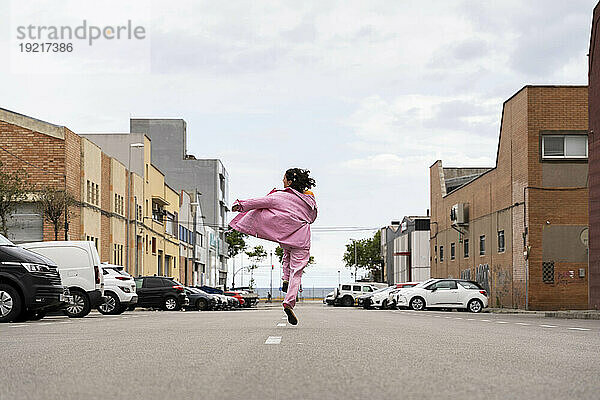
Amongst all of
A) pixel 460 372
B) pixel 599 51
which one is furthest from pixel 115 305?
pixel 460 372

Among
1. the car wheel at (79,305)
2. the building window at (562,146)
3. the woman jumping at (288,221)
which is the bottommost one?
the car wheel at (79,305)

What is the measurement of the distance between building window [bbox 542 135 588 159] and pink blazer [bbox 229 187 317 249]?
97.5ft

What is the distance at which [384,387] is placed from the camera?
18.5 feet

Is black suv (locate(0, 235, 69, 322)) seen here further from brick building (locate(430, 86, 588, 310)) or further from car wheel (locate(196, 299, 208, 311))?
brick building (locate(430, 86, 588, 310))

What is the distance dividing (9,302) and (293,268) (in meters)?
7.27

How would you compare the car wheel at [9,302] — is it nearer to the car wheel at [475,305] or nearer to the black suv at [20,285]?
the black suv at [20,285]

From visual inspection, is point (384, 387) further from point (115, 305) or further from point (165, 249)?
point (165, 249)

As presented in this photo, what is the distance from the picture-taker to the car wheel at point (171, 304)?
122 ft

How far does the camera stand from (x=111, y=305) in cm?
2706

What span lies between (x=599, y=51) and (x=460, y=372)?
80.1 ft

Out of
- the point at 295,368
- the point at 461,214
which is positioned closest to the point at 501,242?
the point at 461,214

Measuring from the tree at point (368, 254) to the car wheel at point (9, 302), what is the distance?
10311 cm

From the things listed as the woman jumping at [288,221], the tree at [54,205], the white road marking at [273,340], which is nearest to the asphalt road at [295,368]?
the white road marking at [273,340]

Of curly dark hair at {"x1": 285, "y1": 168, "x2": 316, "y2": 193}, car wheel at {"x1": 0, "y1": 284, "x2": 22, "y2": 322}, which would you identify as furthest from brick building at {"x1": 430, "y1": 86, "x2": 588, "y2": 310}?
curly dark hair at {"x1": 285, "y1": 168, "x2": 316, "y2": 193}
